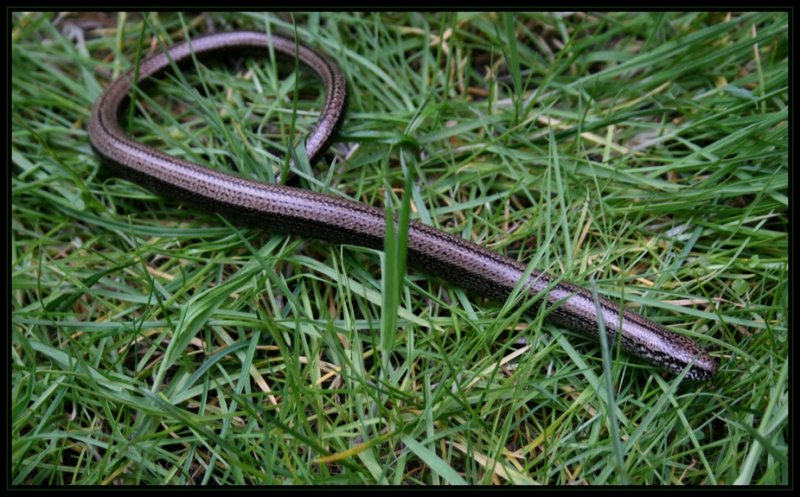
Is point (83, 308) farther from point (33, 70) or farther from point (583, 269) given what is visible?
point (583, 269)

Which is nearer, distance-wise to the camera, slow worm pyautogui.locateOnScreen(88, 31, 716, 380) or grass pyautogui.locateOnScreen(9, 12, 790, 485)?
grass pyautogui.locateOnScreen(9, 12, 790, 485)

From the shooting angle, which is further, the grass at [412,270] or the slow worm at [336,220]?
the slow worm at [336,220]

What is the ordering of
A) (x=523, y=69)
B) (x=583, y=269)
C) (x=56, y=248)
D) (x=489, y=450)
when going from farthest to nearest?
1. (x=523, y=69)
2. (x=56, y=248)
3. (x=583, y=269)
4. (x=489, y=450)

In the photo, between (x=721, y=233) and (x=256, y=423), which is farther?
(x=721, y=233)
